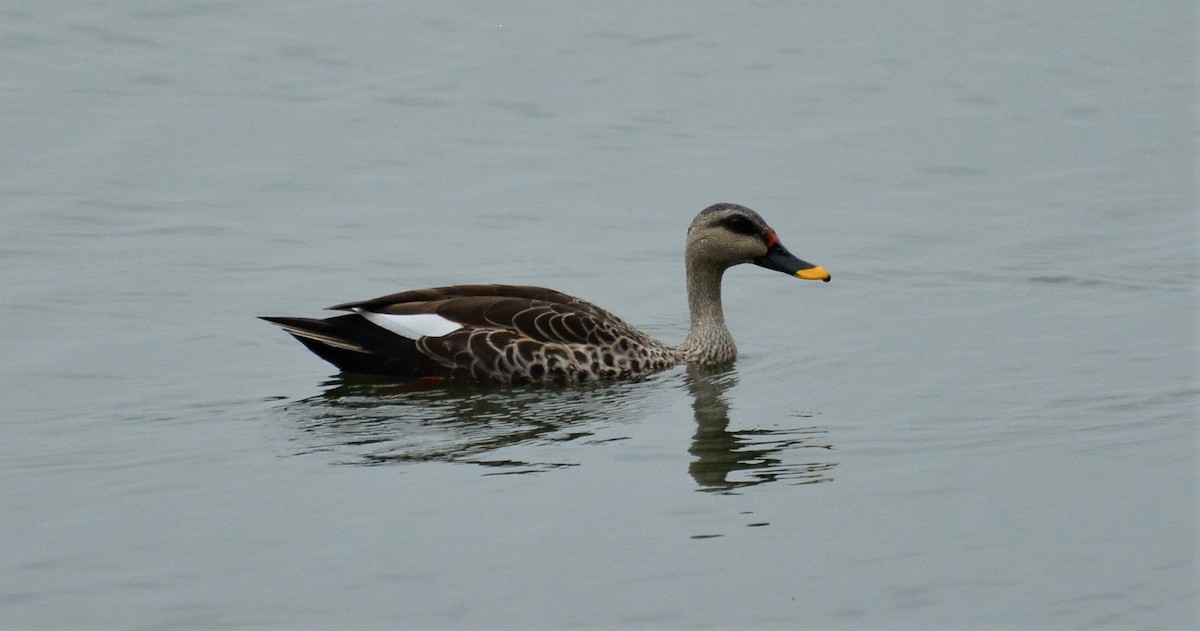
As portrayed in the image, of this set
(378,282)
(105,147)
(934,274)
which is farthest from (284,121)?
(934,274)

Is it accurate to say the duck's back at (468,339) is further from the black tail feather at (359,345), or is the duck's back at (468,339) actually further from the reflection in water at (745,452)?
the reflection in water at (745,452)

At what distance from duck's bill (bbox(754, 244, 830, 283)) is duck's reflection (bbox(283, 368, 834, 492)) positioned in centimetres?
86

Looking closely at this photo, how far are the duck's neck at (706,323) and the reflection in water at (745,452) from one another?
97cm

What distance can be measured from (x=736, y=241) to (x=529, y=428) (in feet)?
8.74

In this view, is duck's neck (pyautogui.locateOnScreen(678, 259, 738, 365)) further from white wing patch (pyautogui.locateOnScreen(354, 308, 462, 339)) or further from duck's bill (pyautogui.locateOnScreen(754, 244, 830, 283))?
white wing patch (pyautogui.locateOnScreen(354, 308, 462, 339))

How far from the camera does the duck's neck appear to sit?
12.0 metres

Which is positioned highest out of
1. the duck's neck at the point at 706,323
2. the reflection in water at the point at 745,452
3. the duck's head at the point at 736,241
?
the duck's head at the point at 736,241

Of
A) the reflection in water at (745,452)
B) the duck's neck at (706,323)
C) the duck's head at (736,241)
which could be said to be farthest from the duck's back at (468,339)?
the duck's head at (736,241)

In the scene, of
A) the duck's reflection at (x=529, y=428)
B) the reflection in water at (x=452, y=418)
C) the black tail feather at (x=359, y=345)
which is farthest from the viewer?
the black tail feather at (x=359, y=345)

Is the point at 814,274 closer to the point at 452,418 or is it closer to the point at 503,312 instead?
the point at 503,312

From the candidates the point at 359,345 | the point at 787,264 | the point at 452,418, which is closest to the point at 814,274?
the point at 787,264

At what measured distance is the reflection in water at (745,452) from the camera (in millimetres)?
9125

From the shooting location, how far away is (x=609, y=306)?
13.5 meters

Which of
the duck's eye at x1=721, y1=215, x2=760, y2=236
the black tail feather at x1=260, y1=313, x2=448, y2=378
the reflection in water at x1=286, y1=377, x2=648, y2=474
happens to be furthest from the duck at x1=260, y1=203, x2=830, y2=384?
the duck's eye at x1=721, y1=215, x2=760, y2=236
